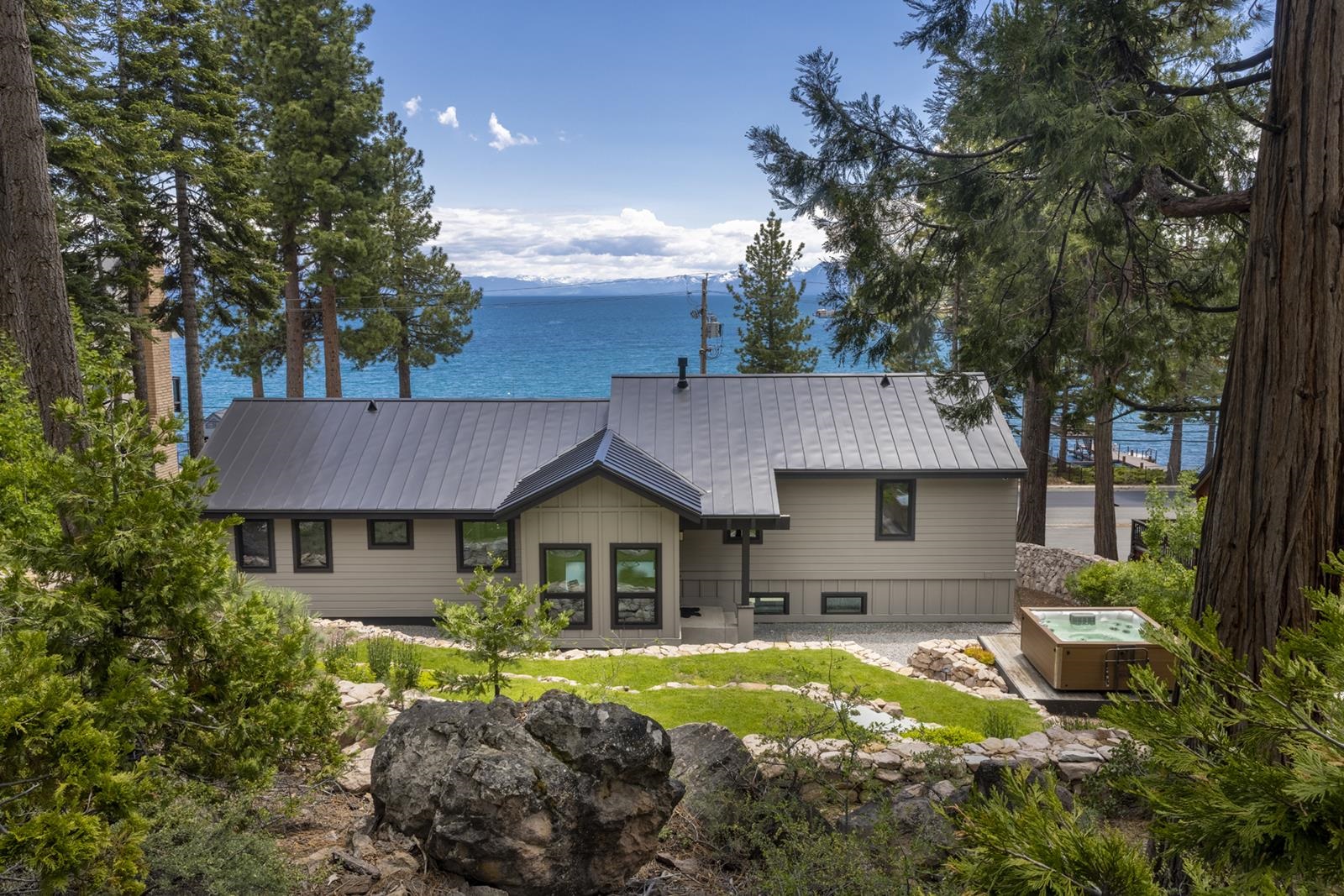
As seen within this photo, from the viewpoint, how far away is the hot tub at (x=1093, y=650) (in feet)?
35.6

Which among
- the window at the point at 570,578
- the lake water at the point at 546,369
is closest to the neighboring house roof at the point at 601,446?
the window at the point at 570,578

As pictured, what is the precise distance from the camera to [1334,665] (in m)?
2.07

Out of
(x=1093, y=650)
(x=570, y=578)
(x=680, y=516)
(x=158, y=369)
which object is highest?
(x=158, y=369)

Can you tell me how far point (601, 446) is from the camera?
596 inches

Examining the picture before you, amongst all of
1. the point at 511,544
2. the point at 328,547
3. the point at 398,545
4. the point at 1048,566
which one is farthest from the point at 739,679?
the point at 1048,566

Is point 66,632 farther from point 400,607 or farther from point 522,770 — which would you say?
point 400,607

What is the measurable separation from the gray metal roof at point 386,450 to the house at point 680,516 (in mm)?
43

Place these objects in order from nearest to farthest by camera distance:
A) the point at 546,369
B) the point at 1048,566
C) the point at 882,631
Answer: the point at 882,631
the point at 1048,566
the point at 546,369

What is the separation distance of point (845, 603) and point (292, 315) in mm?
18700

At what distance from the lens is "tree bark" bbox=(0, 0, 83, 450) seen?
780 cm

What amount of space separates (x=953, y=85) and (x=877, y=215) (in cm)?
132

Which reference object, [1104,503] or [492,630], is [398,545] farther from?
[1104,503]

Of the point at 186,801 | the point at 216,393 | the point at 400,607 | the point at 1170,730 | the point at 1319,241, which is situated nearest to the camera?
the point at 1170,730

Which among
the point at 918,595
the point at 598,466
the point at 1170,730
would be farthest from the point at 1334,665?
the point at 918,595
